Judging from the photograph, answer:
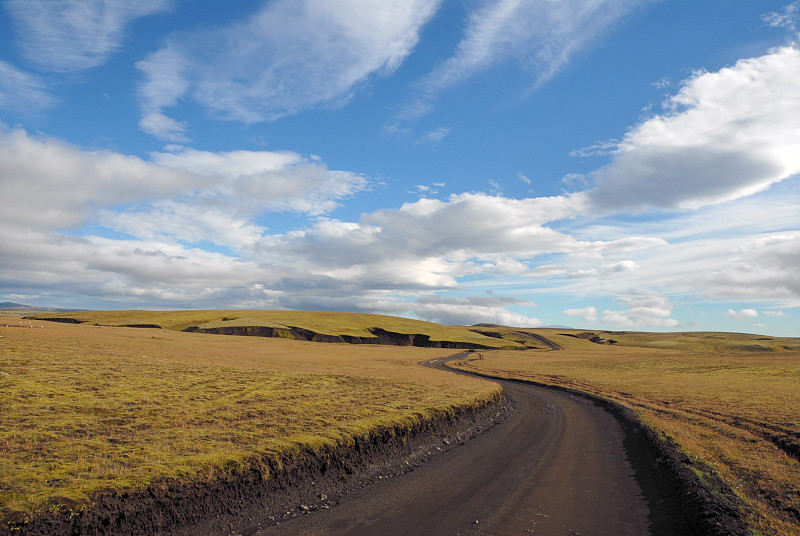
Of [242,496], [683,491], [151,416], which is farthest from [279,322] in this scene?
[683,491]

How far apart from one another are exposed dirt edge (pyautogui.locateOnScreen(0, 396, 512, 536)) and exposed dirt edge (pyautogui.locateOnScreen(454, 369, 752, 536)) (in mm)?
9216

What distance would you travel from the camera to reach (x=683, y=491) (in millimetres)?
14273

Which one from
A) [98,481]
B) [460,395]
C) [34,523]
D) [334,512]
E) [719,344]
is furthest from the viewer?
[719,344]

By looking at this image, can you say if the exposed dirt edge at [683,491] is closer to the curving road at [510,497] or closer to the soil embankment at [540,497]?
the soil embankment at [540,497]

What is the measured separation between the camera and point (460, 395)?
33.8m

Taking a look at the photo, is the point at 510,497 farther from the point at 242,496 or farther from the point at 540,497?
the point at 242,496

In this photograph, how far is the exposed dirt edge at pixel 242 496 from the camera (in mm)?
11032

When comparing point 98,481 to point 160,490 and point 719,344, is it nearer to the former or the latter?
point 160,490

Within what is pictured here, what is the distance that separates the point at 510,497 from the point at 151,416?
16908 mm

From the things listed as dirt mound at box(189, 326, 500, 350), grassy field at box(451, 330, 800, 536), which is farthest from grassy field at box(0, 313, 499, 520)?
dirt mound at box(189, 326, 500, 350)

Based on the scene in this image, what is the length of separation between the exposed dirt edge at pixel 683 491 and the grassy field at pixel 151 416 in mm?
11313

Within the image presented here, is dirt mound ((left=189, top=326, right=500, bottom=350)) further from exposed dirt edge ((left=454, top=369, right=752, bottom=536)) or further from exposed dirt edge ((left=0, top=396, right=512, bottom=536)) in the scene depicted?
exposed dirt edge ((left=454, top=369, right=752, bottom=536))

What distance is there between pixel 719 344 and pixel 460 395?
18975cm

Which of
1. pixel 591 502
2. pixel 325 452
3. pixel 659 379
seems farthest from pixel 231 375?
pixel 659 379
